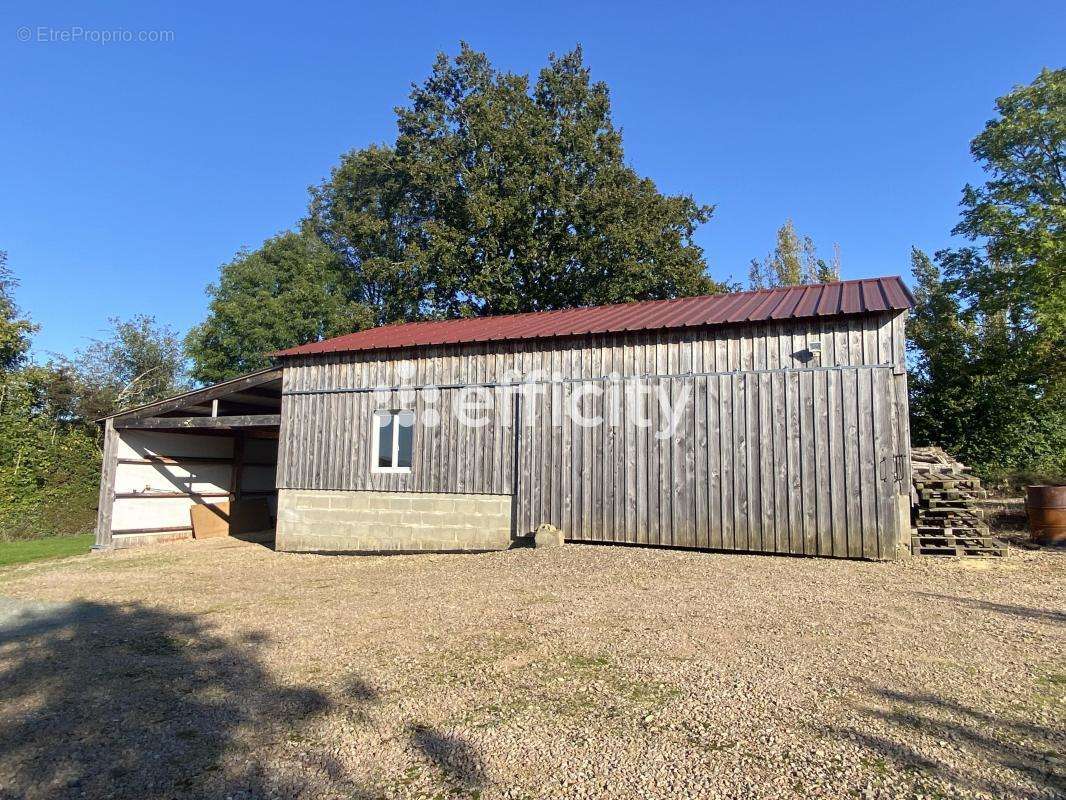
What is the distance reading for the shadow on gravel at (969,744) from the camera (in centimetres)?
296

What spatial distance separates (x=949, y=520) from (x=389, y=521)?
9.26m

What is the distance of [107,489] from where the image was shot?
13852mm

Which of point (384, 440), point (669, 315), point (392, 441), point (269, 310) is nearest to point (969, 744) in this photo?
point (669, 315)

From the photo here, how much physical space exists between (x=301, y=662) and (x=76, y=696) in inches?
59.8

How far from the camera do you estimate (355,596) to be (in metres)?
7.63

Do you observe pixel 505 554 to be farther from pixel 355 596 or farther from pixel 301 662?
pixel 301 662

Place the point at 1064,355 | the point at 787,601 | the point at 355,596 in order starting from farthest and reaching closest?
the point at 1064,355, the point at 355,596, the point at 787,601

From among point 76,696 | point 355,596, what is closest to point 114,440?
point 355,596

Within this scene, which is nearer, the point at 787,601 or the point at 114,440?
the point at 787,601

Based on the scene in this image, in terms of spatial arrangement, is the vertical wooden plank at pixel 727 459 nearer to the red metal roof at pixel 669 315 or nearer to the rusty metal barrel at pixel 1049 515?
the red metal roof at pixel 669 315

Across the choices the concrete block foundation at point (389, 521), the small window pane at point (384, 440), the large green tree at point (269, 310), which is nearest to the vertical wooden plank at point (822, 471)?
the concrete block foundation at point (389, 521)

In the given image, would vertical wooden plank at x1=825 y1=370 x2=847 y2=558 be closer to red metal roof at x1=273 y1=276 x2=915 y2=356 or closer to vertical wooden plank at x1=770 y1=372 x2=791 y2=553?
vertical wooden plank at x1=770 y1=372 x2=791 y2=553

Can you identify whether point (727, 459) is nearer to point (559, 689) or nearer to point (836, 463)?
point (836, 463)

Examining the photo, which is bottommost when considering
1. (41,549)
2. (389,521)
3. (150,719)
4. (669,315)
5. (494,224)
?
(41,549)
